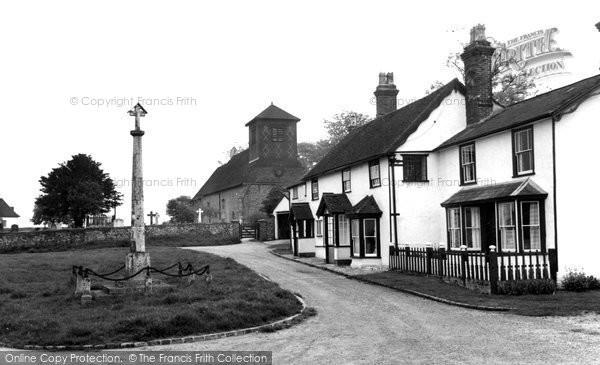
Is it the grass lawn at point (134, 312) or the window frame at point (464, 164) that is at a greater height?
the window frame at point (464, 164)

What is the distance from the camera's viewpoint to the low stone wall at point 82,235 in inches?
1793

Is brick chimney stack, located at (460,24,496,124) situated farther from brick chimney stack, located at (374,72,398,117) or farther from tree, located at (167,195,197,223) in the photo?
tree, located at (167,195,197,223)

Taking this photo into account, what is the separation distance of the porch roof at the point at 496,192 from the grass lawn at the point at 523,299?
360 centimetres

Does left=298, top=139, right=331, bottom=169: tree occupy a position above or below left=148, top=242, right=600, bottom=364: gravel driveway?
above

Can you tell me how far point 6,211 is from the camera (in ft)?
323

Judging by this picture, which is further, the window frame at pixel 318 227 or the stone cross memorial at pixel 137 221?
the window frame at pixel 318 227

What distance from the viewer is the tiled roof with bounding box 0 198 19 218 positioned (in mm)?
97250

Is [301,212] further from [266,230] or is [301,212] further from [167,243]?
[167,243]

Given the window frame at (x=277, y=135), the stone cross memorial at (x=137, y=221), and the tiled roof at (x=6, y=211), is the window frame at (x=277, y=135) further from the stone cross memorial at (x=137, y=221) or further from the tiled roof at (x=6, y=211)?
the tiled roof at (x=6, y=211)

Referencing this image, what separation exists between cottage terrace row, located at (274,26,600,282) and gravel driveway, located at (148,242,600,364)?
620 centimetres

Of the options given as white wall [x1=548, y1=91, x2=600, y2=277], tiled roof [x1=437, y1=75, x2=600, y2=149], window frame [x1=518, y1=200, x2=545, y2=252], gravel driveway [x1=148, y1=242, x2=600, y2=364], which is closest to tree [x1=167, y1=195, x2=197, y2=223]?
tiled roof [x1=437, y1=75, x2=600, y2=149]

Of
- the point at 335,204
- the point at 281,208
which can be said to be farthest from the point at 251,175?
the point at 335,204

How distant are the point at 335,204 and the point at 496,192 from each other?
35.3ft

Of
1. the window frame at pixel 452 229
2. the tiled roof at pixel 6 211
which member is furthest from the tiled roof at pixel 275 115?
the tiled roof at pixel 6 211
